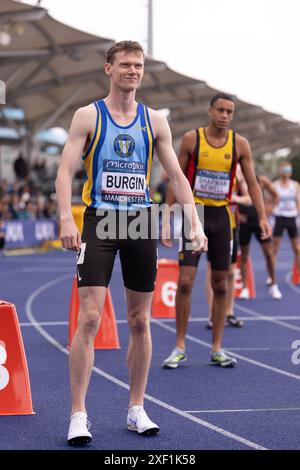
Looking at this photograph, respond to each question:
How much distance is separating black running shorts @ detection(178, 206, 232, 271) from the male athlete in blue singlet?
2463 mm

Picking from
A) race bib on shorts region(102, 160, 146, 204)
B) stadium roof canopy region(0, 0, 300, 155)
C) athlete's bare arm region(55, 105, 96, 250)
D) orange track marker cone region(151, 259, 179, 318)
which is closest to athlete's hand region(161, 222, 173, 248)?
race bib on shorts region(102, 160, 146, 204)

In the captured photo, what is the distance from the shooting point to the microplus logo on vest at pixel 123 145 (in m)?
5.23

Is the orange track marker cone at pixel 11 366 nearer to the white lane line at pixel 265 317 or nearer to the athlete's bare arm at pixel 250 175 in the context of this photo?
the athlete's bare arm at pixel 250 175

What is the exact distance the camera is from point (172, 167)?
545cm

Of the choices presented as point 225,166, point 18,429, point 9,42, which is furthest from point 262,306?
point 9,42

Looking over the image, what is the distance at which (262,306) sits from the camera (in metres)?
13.1

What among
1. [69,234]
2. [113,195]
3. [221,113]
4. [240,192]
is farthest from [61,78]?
[69,234]

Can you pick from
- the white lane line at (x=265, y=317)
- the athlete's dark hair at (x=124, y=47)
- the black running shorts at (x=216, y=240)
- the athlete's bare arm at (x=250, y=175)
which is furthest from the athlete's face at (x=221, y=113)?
the white lane line at (x=265, y=317)

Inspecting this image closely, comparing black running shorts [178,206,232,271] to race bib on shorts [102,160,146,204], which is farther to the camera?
black running shorts [178,206,232,271]

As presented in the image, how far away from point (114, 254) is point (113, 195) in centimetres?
33

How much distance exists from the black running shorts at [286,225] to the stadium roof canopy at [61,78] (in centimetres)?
1053

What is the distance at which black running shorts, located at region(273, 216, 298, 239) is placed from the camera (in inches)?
611

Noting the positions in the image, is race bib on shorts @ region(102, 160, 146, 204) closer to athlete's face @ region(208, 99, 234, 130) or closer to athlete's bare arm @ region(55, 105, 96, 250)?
athlete's bare arm @ region(55, 105, 96, 250)

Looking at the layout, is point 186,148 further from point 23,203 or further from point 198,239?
point 23,203
